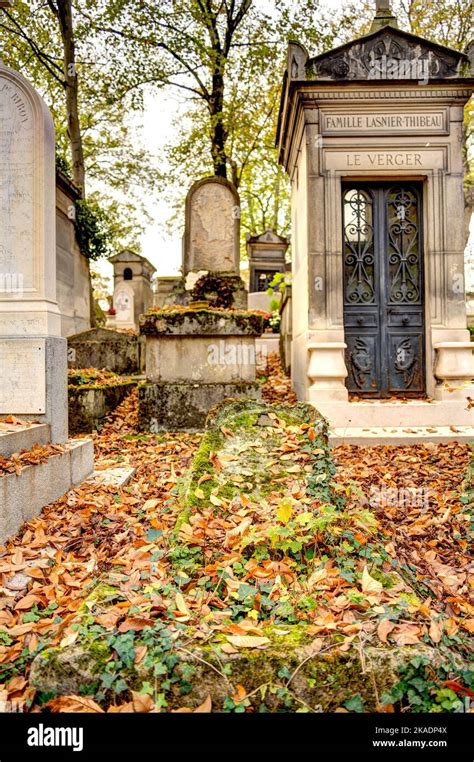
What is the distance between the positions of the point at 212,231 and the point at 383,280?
4.49 metres

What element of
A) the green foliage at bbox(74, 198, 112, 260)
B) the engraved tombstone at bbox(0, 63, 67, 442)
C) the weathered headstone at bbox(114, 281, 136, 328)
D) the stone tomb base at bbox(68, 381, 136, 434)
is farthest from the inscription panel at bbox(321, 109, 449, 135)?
the weathered headstone at bbox(114, 281, 136, 328)

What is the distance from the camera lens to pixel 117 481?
468 cm

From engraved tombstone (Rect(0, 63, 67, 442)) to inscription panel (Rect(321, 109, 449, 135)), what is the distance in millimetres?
3752

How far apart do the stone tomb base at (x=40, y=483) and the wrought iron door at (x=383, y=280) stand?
12.9ft

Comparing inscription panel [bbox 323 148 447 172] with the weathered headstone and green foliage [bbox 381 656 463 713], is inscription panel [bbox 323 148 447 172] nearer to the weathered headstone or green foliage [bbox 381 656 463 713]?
green foliage [bbox 381 656 463 713]

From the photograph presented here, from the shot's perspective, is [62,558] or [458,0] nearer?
[62,558]

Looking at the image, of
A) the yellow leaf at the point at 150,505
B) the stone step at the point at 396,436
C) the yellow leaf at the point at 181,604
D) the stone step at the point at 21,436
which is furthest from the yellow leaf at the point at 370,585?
the stone step at the point at 396,436

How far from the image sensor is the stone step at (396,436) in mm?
6047

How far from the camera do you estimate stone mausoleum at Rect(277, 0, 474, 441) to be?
22.2 ft

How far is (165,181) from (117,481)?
18542 millimetres

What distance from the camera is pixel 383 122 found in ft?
22.7

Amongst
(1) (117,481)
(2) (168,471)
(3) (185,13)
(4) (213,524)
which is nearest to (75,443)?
(1) (117,481)

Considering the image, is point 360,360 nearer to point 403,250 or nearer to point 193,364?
point 403,250
